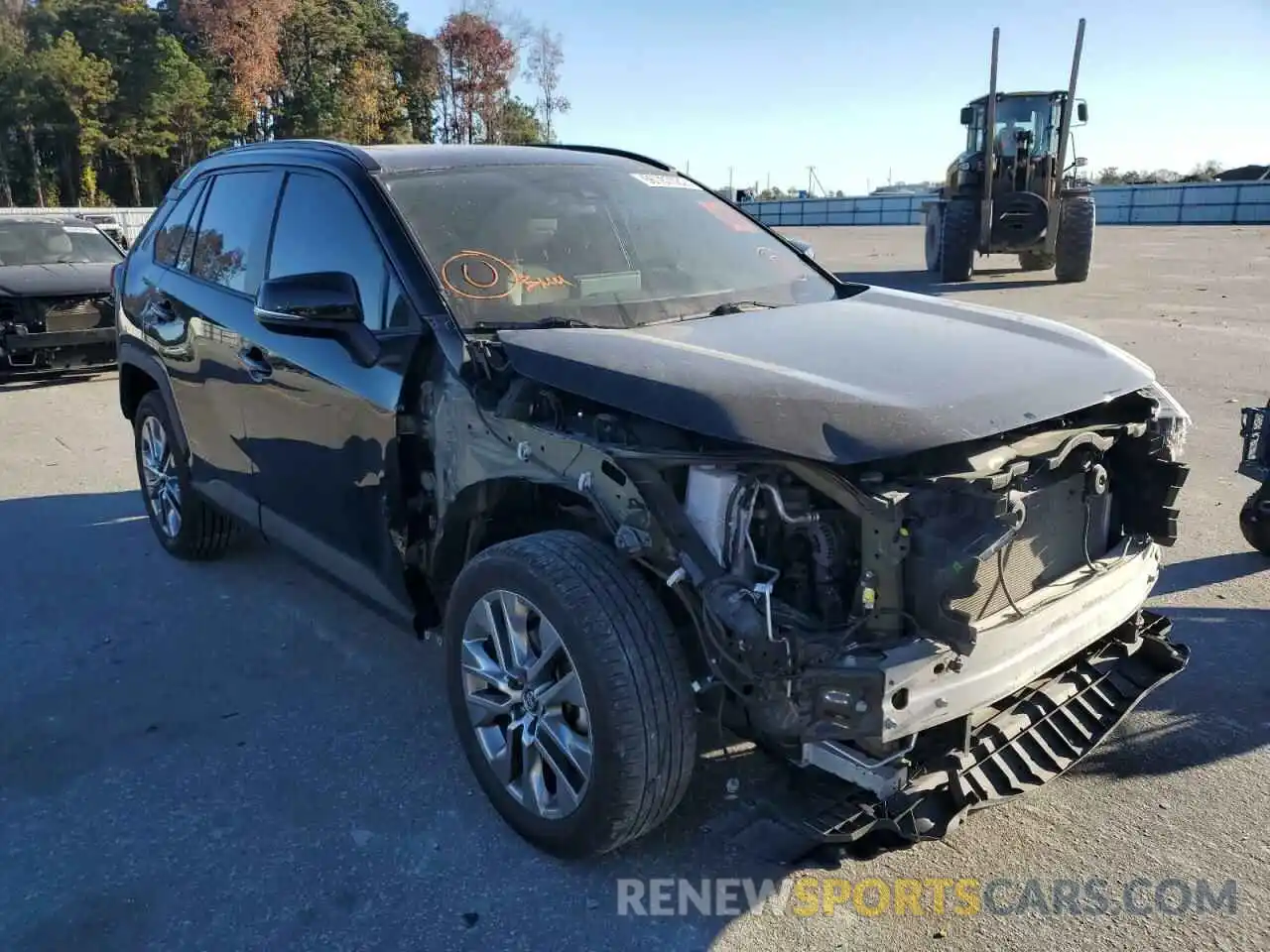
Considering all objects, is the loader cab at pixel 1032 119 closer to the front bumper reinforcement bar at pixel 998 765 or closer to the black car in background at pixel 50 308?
the black car in background at pixel 50 308

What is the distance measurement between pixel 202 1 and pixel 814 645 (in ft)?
155

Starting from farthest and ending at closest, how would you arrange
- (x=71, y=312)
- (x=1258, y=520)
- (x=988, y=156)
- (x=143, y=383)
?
1. (x=988, y=156)
2. (x=71, y=312)
3. (x=143, y=383)
4. (x=1258, y=520)

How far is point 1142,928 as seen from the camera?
8.71ft

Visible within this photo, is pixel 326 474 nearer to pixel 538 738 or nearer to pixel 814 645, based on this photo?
pixel 538 738

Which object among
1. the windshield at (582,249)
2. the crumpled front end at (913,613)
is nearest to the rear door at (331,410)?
the windshield at (582,249)

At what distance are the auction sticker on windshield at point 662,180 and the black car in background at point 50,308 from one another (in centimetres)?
740

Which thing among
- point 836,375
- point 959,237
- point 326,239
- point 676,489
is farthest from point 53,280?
point 959,237

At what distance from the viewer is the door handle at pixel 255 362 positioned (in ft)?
13.1

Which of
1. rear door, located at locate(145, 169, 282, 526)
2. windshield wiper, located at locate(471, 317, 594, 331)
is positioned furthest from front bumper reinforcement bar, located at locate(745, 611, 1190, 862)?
rear door, located at locate(145, 169, 282, 526)

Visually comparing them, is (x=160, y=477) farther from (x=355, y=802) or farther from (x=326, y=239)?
(x=355, y=802)

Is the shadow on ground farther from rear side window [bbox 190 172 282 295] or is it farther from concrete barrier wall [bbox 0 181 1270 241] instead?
rear side window [bbox 190 172 282 295]

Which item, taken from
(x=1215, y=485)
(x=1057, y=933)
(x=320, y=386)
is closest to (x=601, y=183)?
(x=320, y=386)

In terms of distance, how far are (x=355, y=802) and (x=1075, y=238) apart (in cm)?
1711

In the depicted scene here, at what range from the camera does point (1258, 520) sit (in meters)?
4.95
